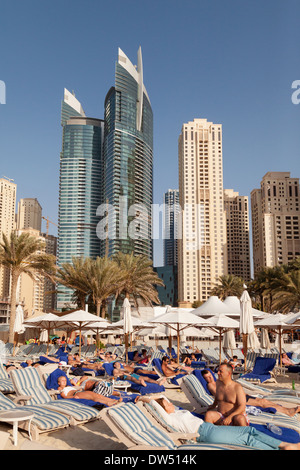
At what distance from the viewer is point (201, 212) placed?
11856cm

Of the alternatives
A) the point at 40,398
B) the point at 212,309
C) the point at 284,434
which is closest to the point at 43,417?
the point at 40,398

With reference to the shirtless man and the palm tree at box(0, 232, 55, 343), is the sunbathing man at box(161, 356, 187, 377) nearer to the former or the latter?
the shirtless man

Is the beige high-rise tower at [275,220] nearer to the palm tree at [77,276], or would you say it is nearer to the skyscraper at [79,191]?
the skyscraper at [79,191]

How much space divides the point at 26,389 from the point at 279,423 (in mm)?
4322

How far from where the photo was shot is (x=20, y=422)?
6176 millimetres

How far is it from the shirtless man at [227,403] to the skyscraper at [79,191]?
410 ft

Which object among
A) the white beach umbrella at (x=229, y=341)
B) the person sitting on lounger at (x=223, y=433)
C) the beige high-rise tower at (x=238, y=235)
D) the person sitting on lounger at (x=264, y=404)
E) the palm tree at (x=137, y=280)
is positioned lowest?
the white beach umbrella at (x=229, y=341)

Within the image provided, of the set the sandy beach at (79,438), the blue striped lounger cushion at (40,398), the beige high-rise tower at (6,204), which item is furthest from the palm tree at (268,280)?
the beige high-rise tower at (6,204)

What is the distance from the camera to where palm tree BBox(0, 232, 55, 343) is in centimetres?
2408

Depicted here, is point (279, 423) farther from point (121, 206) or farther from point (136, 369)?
point (121, 206)

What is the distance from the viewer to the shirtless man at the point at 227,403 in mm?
5738

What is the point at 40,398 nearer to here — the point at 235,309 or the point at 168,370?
the point at 168,370

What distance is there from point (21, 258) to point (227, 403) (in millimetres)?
20110
